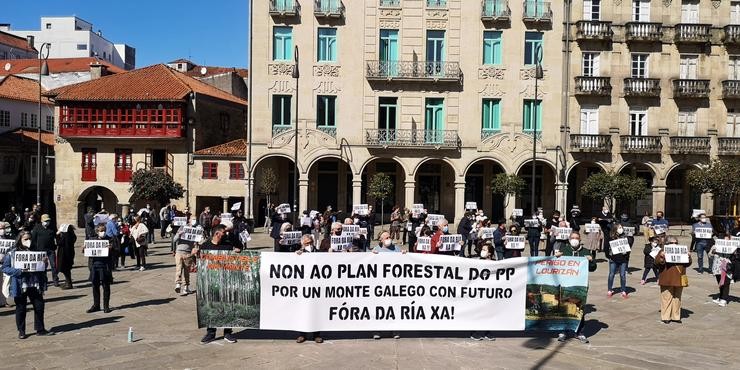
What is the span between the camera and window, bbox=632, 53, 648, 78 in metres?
38.2

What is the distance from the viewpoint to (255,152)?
37562 millimetres

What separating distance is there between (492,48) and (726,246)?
2350 centimetres

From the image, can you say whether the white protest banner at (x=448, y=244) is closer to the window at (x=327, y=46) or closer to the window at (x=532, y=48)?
the window at (x=327, y=46)

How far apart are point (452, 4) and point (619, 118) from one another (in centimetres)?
1168

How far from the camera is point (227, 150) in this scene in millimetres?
39875

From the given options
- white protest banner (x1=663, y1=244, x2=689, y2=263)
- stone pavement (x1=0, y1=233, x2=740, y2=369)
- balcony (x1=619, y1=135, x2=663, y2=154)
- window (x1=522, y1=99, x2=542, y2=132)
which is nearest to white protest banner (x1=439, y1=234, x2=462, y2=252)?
stone pavement (x1=0, y1=233, x2=740, y2=369)

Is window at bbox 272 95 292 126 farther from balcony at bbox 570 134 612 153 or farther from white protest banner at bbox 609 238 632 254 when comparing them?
white protest banner at bbox 609 238 632 254

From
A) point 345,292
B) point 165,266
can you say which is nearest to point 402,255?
point 345,292

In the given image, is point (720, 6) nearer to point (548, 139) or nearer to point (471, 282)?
point (548, 139)

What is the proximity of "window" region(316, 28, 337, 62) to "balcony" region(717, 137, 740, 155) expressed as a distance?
22895 mm

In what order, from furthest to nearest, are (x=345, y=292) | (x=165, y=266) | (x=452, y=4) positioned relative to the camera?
(x=452, y=4) → (x=165, y=266) → (x=345, y=292)

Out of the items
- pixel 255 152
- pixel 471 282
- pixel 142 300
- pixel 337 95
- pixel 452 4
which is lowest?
pixel 142 300

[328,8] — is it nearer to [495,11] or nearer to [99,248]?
[495,11]

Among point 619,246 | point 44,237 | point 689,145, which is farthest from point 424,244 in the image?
point 689,145
